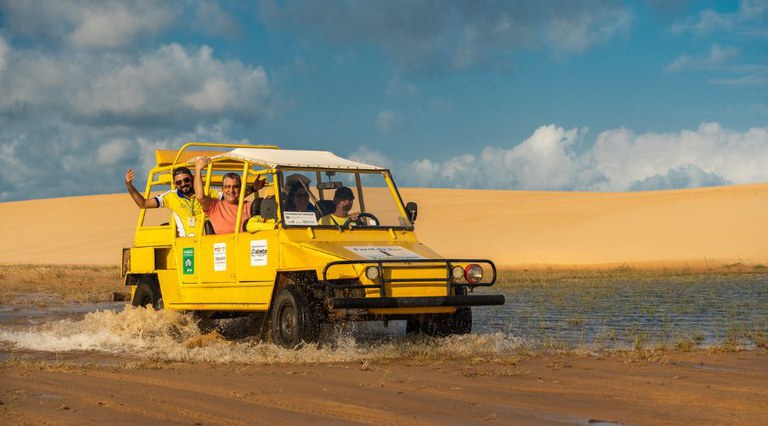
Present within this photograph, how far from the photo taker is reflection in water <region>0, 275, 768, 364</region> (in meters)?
11.1

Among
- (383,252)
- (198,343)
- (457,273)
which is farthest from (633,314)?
(198,343)

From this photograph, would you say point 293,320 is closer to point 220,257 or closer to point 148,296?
point 220,257

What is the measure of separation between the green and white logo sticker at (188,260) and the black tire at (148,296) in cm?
99

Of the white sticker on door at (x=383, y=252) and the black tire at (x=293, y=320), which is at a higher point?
the white sticker on door at (x=383, y=252)

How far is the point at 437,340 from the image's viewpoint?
38.3 ft

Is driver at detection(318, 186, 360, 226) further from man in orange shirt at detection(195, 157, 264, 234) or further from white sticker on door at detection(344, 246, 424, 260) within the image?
man in orange shirt at detection(195, 157, 264, 234)

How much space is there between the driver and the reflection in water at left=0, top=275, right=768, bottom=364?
4.12 ft

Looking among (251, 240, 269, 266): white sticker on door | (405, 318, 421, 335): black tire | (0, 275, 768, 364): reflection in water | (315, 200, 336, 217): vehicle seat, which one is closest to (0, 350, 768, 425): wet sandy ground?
(0, 275, 768, 364): reflection in water

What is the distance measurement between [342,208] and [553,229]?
1601 inches

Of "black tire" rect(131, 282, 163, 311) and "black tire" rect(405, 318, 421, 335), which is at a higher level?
"black tire" rect(131, 282, 163, 311)

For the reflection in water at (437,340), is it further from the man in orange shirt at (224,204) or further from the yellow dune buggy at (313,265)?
the man in orange shirt at (224,204)

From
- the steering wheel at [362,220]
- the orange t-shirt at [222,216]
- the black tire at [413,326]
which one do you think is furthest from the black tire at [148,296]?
the black tire at [413,326]

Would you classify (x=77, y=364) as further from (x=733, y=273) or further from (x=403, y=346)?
(x=733, y=273)

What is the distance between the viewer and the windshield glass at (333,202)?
1170 centimetres
